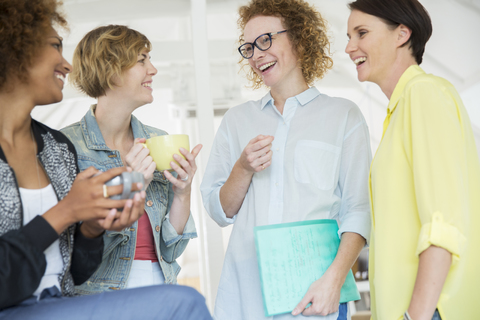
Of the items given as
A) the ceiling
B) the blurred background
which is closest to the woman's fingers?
the blurred background

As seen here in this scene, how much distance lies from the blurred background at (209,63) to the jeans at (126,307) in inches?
80.2

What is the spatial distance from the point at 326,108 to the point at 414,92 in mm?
457

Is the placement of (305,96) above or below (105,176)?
above

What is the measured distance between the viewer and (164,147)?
1.18 m

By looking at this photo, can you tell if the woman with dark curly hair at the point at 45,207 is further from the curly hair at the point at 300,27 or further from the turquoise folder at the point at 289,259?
the curly hair at the point at 300,27

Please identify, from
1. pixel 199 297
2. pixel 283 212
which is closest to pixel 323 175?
pixel 283 212

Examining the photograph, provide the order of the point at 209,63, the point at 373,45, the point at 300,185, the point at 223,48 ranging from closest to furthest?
the point at 373,45 → the point at 300,185 → the point at 209,63 → the point at 223,48

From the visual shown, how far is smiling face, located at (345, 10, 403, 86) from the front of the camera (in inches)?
45.4

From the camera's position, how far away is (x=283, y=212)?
129 cm

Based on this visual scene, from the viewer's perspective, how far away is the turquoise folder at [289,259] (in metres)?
1.16

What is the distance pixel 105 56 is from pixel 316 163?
77 cm

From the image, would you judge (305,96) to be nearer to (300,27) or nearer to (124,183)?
(300,27)

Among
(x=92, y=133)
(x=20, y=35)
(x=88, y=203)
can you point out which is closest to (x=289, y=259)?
(x=88, y=203)

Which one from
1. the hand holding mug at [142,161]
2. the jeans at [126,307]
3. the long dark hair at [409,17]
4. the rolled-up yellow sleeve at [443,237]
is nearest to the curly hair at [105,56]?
the hand holding mug at [142,161]
